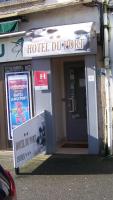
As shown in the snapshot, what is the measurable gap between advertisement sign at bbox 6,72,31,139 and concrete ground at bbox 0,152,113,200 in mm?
1242

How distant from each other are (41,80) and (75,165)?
7.65 feet

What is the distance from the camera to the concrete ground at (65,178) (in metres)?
7.31

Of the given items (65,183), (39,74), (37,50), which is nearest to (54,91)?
(39,74)

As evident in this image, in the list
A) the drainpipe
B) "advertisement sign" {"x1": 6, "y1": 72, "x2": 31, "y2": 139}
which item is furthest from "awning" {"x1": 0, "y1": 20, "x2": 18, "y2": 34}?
the drainpipe

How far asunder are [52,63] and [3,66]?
1401 mm

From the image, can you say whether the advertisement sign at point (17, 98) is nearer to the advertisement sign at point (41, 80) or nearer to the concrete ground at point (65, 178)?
the advertisement sign at point (41, 80)

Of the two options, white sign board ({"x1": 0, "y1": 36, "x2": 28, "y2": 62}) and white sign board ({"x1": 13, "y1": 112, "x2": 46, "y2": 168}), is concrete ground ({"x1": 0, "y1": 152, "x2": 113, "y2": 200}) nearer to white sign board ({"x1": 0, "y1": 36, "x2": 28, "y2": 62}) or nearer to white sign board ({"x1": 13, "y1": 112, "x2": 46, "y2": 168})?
white sign board ({"x1": 13, "y1": 112, "x2": 46, "y2": 168})

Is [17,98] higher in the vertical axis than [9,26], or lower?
lower

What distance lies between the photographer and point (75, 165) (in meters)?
9.24

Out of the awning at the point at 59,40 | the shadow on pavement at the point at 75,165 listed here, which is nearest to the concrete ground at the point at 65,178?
the shadow on pavement at the point at 75,165

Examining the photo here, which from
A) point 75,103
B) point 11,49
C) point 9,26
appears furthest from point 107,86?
point 9,26

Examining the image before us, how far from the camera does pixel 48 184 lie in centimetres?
793

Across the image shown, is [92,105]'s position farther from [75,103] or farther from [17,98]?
[17,98]

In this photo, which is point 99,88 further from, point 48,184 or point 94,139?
point 48,184
